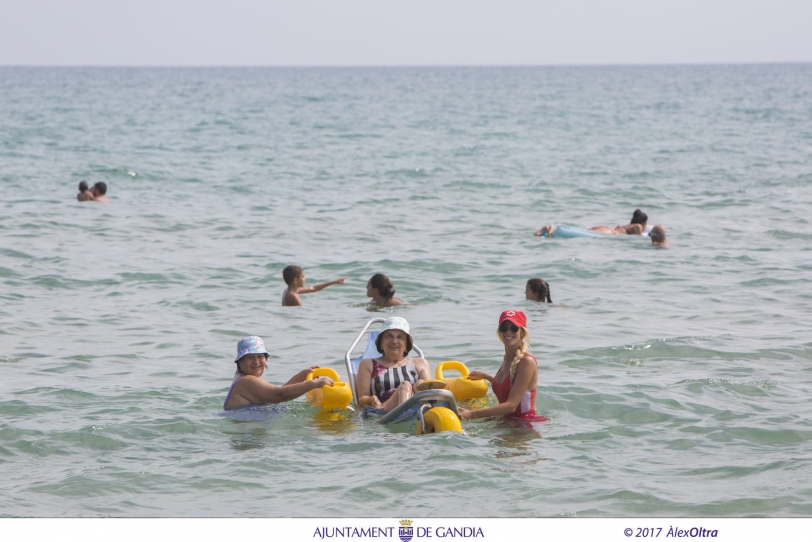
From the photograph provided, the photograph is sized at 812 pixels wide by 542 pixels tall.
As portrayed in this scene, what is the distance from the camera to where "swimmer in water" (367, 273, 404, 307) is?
13.0 metres

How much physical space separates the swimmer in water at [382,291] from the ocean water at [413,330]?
0.20 m

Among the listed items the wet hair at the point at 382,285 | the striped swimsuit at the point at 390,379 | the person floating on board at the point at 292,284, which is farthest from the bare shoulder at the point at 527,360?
the person floating on board at the point at 292,284

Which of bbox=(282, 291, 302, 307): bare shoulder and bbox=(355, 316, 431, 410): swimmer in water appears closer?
bbox=(355, 316, 431, 410): swimmer in water

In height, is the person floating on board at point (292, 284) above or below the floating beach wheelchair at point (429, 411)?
above

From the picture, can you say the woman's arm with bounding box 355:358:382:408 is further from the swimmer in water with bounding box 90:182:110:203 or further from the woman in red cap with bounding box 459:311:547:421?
the swimmer in water with bounding box 90:182:110:203

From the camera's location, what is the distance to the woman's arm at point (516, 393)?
8102mm

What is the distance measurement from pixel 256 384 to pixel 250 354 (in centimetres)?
27

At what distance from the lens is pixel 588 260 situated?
1642cm

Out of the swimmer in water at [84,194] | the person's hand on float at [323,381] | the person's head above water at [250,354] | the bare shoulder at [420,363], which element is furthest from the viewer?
the swimmer in water at [84,194]

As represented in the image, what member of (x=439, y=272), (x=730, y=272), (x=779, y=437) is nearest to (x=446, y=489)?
(x=779, y=437)

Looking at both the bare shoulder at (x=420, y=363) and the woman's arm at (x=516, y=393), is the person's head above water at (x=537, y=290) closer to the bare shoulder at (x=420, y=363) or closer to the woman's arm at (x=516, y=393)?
the bare shoulder at (x=420, y=363)
